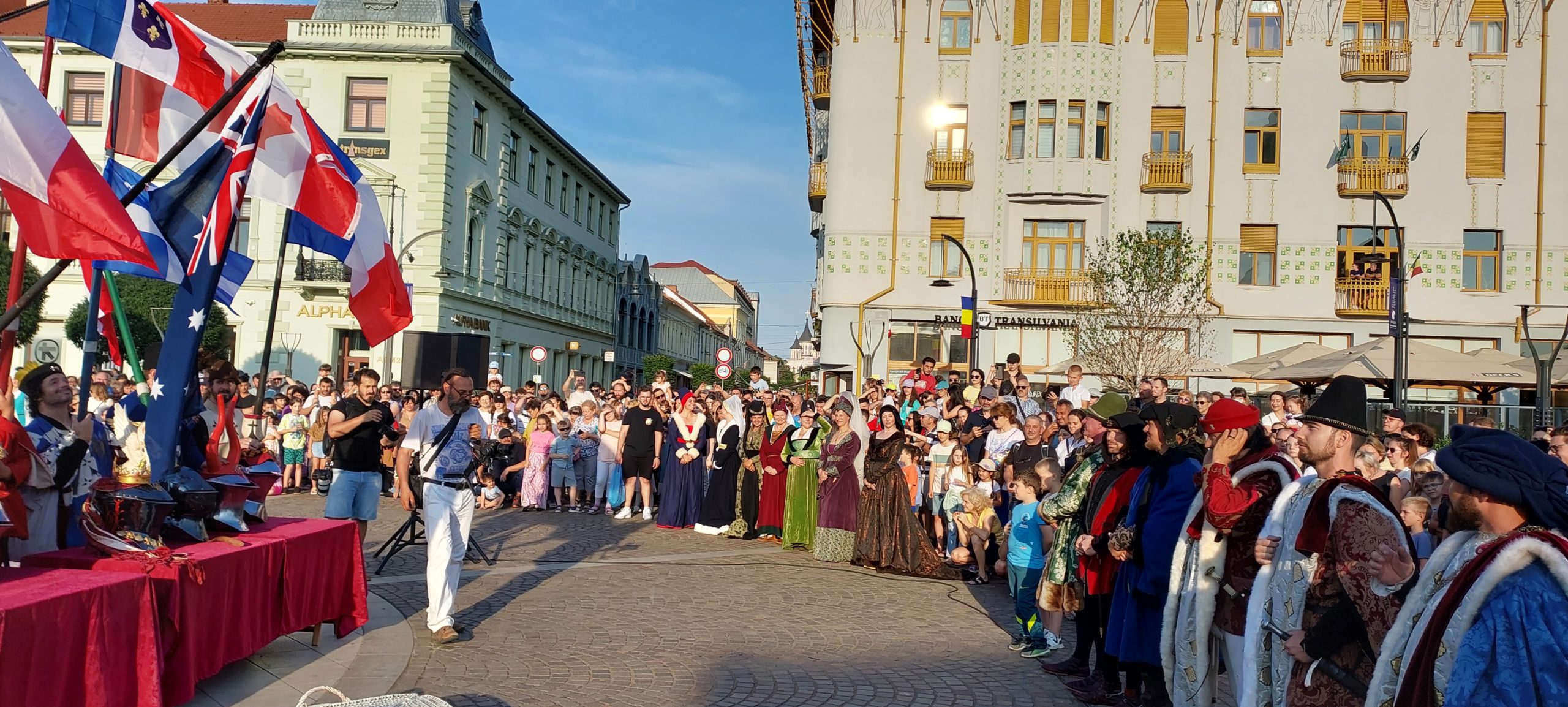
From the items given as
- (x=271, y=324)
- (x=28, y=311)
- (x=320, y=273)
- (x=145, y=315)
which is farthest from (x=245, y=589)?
(x=320, y=273)

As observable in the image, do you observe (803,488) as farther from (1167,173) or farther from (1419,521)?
(1167,173)

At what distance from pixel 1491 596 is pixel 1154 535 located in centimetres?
291

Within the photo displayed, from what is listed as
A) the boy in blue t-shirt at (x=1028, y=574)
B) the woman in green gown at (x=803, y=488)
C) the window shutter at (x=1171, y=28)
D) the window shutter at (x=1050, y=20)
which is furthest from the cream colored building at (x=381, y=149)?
the boy in blue t-shirt at (x=1028, y=574)

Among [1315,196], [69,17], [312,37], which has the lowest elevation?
[69,17]

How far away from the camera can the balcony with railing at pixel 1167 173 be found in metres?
30.0

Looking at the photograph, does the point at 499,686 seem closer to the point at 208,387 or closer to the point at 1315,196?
the point at 208,387

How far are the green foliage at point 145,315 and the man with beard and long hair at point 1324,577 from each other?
35.3m

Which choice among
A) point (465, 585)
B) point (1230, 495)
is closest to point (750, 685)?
point (1230, 495)

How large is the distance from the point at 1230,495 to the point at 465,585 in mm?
6980

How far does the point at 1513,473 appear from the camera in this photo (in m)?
2.87

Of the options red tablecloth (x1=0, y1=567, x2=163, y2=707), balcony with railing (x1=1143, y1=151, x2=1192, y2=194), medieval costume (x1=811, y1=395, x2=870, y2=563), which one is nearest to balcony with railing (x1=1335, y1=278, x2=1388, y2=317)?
balcony with railing (x1=1143, y1=151, x2=1192, y2=194)

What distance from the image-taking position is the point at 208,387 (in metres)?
7.86

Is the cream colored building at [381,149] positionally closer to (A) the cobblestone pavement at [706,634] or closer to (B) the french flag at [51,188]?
(A) the cobblestone pavement at [706,634]

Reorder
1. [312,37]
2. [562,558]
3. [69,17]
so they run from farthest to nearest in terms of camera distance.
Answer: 1. [312,37]
2. [562,558]
3. [69,17]
